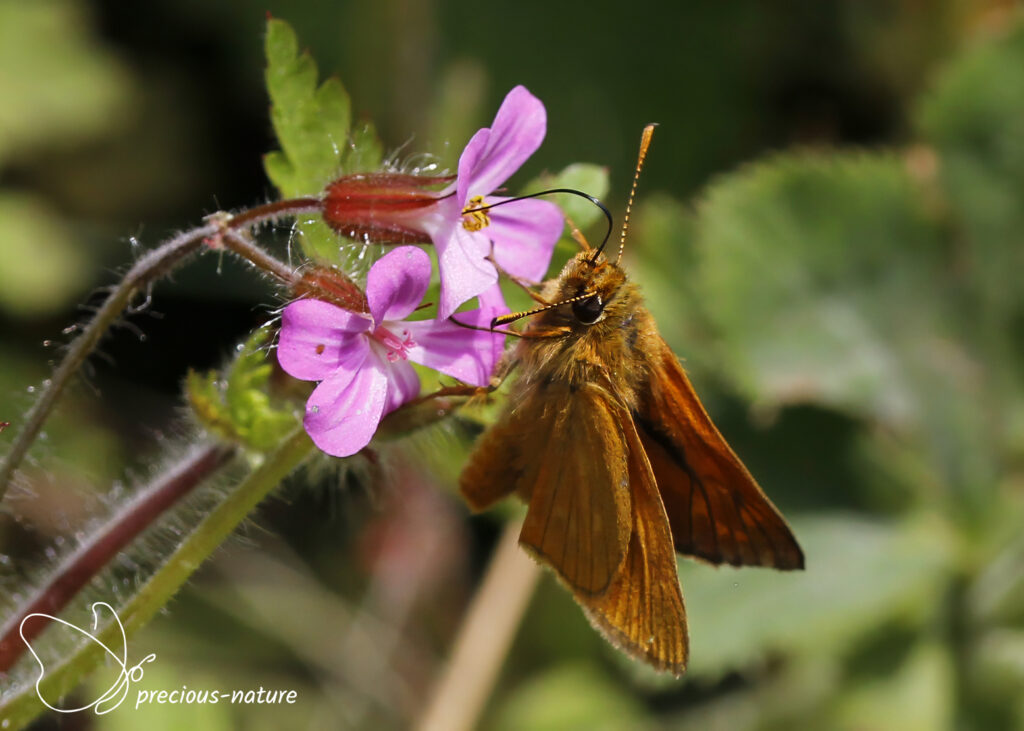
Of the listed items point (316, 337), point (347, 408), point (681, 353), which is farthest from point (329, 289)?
point (681, 353)

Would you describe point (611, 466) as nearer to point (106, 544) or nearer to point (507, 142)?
point (507, 142)

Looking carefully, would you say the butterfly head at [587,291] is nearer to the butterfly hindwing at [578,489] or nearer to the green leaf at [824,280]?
the butterfly hindwing at [578,489]

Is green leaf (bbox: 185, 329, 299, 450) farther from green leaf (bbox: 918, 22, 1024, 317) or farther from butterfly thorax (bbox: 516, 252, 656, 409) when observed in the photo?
green leaf (bbox: 918, 22, 1024, 317)

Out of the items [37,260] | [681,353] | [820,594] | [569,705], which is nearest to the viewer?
[820,594]

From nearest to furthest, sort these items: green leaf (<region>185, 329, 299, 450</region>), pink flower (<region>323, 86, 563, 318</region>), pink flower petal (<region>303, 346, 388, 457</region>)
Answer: pink flower petal (<region>303, 346, 388, 457</region>) < pink flower (<region>323, 86, 563, 318</region>) < green leaf (<region>185, 329, 299, 450</region>)

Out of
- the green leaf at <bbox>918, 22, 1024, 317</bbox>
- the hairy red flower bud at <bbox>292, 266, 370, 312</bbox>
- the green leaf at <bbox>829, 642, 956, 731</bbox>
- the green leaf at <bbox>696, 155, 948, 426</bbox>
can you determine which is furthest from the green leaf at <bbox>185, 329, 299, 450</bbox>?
the green leaf at <bbox>918, 22, 1024, 317</bbox>

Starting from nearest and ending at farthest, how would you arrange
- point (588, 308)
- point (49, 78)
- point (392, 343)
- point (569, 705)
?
point (392, 343), point (588, 308), point (569, 705), point (49, 78)

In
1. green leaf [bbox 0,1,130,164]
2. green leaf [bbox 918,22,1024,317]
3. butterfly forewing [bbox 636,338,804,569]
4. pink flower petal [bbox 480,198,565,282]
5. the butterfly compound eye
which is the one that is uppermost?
green leaf [bbox 918,22,1024,317]

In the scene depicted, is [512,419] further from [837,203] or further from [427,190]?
[837,203]

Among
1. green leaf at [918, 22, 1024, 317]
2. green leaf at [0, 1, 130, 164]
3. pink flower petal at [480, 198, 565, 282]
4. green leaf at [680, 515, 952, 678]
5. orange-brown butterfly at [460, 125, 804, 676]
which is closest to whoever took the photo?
orange-brown butterfly at [460, 125, 804, 676]
